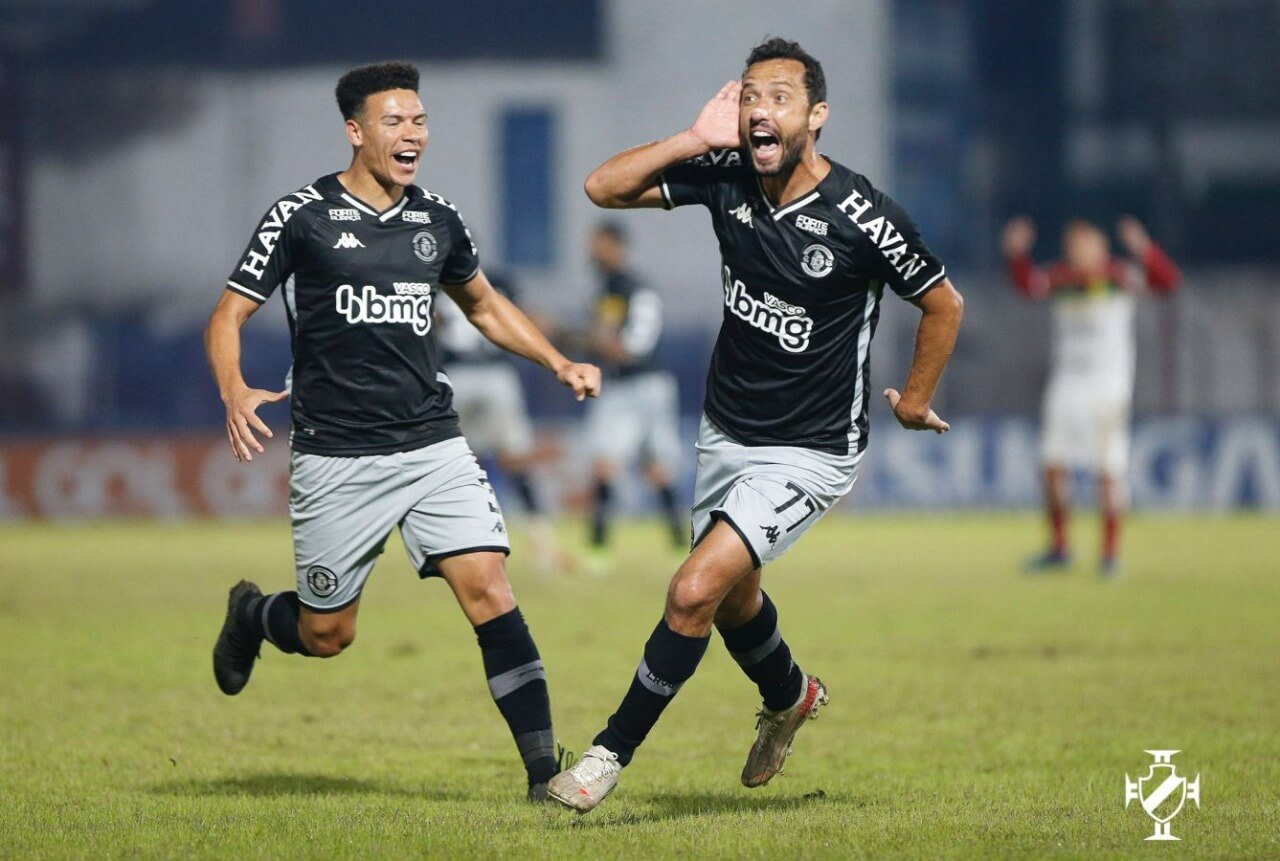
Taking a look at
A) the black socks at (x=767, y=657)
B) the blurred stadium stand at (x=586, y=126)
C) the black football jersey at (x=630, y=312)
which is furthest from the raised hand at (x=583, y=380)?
the blurred stadium stand at (x=586, y=126)

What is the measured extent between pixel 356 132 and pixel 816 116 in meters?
1.58

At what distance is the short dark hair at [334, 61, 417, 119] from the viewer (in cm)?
659

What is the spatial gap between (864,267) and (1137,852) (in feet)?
6.61

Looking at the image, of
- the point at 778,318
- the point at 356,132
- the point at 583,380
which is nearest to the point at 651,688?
the point at 583,380

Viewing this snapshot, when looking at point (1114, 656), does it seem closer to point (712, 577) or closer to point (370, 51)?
point (712, 577)

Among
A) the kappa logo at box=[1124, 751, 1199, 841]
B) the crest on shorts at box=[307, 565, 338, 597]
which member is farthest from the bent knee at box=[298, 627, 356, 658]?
the kappa logo at box=[1124, 751, 1199, 841]

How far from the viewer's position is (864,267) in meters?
6.27

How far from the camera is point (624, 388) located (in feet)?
52.6

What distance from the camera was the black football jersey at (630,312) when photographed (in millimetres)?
15516

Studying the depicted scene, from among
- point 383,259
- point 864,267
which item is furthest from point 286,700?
point 864,267

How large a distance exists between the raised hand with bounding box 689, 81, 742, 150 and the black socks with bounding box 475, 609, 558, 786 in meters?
1.70

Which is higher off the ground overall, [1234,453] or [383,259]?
[383,259]

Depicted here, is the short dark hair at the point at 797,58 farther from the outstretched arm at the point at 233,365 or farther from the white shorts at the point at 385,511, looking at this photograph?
the outstretched arm at the point at 233,365

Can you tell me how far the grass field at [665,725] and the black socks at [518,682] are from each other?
23 cm
